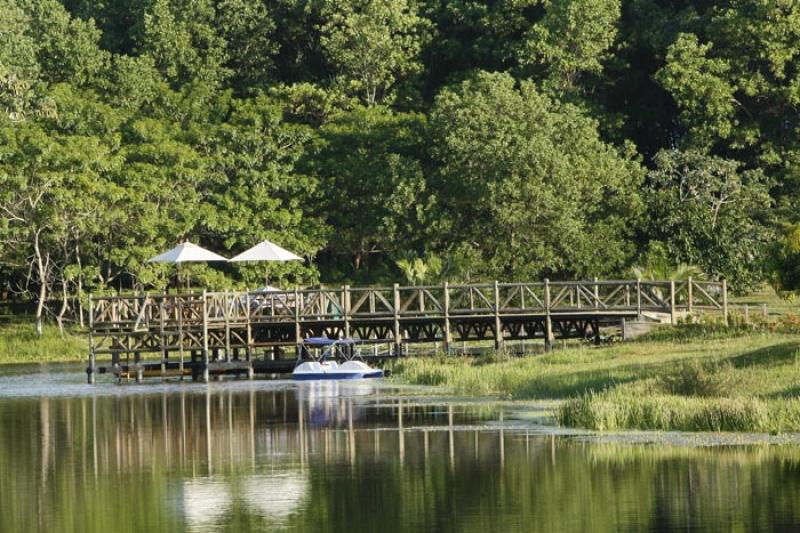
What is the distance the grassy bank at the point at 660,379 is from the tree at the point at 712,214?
19861mm

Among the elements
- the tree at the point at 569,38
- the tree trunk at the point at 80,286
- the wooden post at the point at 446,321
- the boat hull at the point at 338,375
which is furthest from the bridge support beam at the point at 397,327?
the tree at the point at 569,38

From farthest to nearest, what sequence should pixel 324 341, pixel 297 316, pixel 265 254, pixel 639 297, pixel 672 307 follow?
pixel 265 254
pixel 297 316
pixel 324 341
pixel 639 297
pixel 672 307

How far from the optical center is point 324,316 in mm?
57438

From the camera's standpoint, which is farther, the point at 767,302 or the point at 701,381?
the point at 767,302

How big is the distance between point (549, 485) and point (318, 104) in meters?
53.2

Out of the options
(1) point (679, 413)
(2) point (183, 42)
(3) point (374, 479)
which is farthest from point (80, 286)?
(3) point (374, 479)

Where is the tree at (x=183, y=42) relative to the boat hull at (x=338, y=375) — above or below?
above

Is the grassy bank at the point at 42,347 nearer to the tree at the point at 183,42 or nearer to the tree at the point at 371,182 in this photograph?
the tree at the point at 371,182

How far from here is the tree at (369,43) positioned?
80.7 metres

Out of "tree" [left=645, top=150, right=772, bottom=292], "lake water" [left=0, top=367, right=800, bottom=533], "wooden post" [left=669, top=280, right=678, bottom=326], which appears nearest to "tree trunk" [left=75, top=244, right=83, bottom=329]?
"tree" [left=645, top=150, right=772, bottom=292]

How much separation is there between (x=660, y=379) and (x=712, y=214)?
3643 cm

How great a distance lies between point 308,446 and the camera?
34.5m

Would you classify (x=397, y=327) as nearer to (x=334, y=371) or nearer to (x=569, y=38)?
(x=334, y=371)

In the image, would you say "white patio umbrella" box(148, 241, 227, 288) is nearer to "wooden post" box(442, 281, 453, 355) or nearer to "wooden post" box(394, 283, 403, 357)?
"wooden post" box(394, 283, 403, 357)
